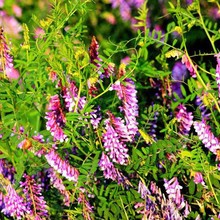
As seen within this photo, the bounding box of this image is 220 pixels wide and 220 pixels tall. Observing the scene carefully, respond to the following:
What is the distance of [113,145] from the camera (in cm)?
247

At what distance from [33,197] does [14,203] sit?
67 millimetres

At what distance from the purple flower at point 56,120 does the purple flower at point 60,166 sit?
0.20 feet

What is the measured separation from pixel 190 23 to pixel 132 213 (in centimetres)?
68

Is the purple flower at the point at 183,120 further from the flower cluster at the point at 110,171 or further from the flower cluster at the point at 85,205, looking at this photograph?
the flower cluster at the point at 85,205

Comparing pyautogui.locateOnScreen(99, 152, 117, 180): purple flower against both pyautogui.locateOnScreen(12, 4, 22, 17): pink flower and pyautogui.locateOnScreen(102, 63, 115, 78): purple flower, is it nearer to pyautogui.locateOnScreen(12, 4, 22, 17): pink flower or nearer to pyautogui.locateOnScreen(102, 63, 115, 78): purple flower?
pyautogui.locateOnScreen(102, 63, 115, 78): purple flower

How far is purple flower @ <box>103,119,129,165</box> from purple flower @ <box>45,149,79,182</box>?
0.14 m

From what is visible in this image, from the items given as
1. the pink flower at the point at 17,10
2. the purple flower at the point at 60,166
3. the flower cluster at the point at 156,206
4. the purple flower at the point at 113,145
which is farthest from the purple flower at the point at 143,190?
the pink flower at the point at 17,10

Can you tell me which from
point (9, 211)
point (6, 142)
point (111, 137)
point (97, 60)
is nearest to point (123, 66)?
point (97, 60)

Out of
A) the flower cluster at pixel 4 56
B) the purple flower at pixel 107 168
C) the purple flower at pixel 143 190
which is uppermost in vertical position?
the flower cluster at pixel 4 56

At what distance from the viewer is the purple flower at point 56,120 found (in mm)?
2482

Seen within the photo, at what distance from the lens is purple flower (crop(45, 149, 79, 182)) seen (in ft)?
8.27

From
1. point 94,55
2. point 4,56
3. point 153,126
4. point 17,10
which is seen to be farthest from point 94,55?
point 17,10

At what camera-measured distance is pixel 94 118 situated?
2.59 metres

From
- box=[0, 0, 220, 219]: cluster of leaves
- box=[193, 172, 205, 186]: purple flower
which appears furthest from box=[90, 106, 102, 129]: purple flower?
box=[193, 172, 205, 186]: purple flower
